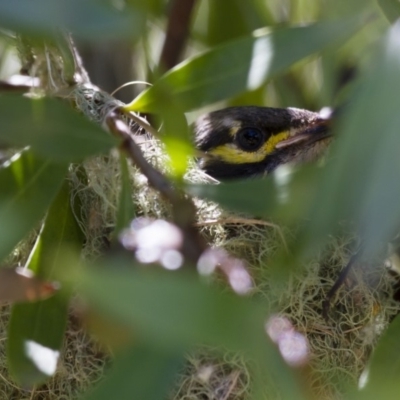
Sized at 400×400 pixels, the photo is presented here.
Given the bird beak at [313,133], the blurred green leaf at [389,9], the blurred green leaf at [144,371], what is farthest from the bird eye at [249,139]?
the blurred green leaf at [144,371]

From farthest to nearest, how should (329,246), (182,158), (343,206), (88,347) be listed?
(329,246) → (88,347) → (182,158) → (343,206)

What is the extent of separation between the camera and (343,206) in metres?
1.21

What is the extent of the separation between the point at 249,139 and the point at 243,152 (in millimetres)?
50

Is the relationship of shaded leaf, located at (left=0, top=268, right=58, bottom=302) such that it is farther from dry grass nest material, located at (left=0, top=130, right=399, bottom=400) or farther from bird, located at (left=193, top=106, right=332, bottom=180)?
bird, located at (left=193, top=106, right=332, bottom=180)

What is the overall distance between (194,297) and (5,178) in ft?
2.51

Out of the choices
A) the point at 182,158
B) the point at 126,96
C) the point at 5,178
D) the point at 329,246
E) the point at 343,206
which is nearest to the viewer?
the point at 343,206

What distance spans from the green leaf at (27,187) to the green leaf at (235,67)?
0.22m

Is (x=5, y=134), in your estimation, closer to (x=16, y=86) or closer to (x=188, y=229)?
(x=188, y=229)

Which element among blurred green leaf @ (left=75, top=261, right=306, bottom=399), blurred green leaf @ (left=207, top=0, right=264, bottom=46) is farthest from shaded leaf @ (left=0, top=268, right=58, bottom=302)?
blurred green leaf @ (left=207, top=0, right=264, bottom=46)

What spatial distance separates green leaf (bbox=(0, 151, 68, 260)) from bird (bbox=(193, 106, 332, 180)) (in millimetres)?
1081

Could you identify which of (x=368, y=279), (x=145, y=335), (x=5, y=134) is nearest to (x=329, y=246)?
(x=368, y=279)

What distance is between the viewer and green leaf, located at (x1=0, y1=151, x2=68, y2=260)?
1.82 metres

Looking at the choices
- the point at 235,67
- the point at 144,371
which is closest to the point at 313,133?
the point at 235,67

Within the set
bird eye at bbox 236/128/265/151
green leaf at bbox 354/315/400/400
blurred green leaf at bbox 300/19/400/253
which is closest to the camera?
blurred green leaf at bbox 300/19/400/253
